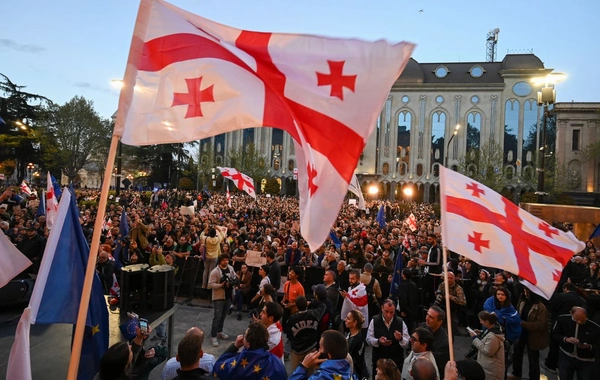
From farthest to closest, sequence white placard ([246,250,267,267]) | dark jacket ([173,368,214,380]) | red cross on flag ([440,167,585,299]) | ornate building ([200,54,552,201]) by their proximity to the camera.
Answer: ornate building ([200,54,552,201]), white placard ([246,250,267,267]), red cross on flag ([440,167,585,299]), dark jacket ([173,368,214,380])

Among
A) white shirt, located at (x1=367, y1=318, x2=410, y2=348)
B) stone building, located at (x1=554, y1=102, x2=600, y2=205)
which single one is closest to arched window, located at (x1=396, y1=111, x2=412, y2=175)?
stone building, located at (x1=554, y1=102, x2=600, y2=205)

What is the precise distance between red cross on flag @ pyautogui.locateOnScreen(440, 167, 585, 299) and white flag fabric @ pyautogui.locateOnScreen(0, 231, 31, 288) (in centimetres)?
439

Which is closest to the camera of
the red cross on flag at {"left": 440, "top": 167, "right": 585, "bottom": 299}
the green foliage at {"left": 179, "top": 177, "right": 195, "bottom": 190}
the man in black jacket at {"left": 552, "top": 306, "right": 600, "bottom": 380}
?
the red cross on flag at {"left": 440, "top": 167, "right": 585, "bottom": 299}

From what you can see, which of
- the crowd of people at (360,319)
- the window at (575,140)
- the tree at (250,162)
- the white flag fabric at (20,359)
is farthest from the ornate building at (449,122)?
the white flag fabric at (20,359)

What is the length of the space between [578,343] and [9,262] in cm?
718

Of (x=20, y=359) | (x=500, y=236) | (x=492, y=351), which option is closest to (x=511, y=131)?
(x=492, y=351)

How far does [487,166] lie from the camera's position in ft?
149

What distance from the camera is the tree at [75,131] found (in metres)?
46.0

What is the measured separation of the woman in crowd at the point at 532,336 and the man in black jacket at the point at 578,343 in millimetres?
450

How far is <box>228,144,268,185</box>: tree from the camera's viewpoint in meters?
59.8

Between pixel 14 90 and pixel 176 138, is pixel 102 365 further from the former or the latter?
pixel 14 90

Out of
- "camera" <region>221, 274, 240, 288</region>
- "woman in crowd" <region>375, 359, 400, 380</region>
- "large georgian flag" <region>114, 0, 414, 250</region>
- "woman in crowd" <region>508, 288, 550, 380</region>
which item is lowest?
"woman in crowd" <region>508, 288, 550, 380</region>

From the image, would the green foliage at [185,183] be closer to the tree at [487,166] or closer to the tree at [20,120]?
the tree at [20,120]

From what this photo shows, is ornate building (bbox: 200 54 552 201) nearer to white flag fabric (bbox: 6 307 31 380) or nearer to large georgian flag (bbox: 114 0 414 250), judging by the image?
large georgian flag (bbox: 114 0 414 250)
